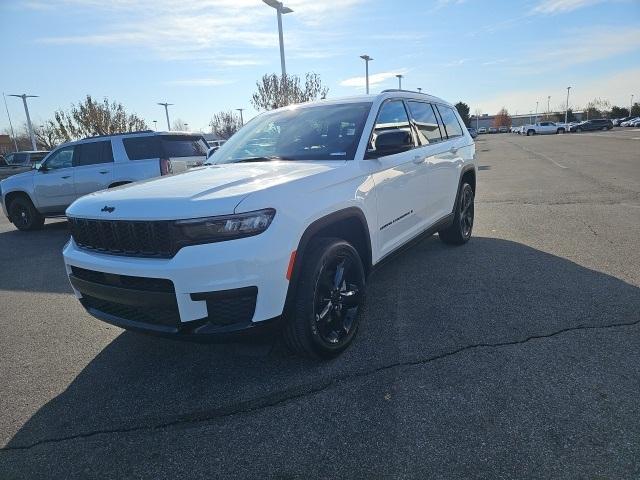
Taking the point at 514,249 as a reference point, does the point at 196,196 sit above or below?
above

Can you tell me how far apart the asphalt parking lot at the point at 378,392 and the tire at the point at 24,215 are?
Result: 18.4 ft

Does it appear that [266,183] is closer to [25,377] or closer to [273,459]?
[273,459]

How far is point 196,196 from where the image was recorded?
264 centimetres

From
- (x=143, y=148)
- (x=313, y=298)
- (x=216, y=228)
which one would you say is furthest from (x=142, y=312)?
(x=143, y=148)

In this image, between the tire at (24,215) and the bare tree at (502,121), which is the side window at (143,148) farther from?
the bare tree at (502,121)

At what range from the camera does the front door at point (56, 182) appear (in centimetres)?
909

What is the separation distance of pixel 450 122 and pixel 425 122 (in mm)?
1020

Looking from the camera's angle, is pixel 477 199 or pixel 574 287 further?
pixel 477 199

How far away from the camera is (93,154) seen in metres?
8.92

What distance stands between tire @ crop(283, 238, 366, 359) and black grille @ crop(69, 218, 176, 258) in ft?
2.82

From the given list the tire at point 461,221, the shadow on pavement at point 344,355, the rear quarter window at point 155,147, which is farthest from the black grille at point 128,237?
the rear quarter window at point 155,147

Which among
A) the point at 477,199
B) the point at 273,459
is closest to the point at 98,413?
the point at 273,459

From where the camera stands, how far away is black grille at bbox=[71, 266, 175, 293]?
2.57 metres

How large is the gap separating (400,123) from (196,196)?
8.05 ft
